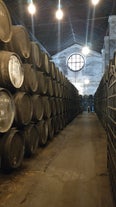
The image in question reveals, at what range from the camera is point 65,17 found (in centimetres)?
1280

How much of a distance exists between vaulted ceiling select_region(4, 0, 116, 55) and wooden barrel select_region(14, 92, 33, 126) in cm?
675

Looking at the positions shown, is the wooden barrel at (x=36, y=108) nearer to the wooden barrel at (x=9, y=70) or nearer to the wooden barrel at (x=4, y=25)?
the wooden barrel at (x=9, y=70)

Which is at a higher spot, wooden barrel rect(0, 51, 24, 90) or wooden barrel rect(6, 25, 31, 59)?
wooden barrel rect(6, 25, 31, 59)

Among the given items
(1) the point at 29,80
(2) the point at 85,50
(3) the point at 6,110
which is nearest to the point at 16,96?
(3) the point at 6,110

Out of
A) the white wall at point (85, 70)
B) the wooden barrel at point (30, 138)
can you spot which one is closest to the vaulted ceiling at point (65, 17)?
the white wall at point (85, 70)

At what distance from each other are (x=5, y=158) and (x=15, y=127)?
1.79 feet

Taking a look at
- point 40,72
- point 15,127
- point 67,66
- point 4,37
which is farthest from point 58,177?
point 67,66

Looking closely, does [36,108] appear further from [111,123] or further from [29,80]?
[111,123]

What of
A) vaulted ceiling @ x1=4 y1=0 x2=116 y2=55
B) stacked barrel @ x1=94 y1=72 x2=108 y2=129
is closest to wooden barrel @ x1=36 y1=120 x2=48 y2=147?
stacked barrel @ x1=94 y1=72 x2=108 y2=129

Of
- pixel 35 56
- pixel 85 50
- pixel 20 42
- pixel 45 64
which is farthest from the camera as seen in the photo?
pixel 85 50

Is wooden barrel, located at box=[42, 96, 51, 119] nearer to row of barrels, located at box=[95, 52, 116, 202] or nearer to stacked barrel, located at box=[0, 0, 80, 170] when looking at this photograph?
stacked barrel, located at box=[0, 0, 80, 170]

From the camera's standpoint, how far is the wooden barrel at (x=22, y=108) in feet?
11.2

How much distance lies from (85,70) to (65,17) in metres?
10.4

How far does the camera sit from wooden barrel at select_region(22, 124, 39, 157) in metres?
3.82
